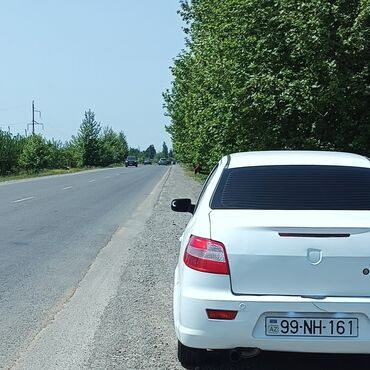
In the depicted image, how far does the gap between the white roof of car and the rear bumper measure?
1266 mm

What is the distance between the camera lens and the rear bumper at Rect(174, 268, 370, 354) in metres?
4.12

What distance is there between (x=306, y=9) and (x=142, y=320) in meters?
→ 9.61

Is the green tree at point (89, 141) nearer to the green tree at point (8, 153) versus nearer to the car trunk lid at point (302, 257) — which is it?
the green tree at point (8, 153)

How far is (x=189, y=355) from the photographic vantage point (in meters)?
4.71

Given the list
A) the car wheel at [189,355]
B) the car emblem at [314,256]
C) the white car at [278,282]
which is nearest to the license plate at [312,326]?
the white car at [278,282]

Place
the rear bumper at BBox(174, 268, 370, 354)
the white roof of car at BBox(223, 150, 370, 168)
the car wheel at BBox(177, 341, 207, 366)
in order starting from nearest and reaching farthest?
the rear bumper at BBox(174, 268, 370, 354) → the car wheel at BBox(177, 341, 207, 366) → the white roof of car at BBox(223, 150, 370, 168)

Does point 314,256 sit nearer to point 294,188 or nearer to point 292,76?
point 294,188

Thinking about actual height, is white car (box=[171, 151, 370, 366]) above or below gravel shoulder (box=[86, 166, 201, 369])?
above

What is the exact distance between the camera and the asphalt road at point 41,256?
239 inches

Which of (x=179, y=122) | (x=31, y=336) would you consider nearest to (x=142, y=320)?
(x=31, y=336)

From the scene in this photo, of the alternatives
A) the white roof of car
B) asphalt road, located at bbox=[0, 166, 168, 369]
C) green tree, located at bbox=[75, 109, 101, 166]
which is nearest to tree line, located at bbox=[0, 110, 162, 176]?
green tree, located at bbox=[75, 109, 101, 166]

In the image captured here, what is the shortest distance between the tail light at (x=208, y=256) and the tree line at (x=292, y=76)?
9931 mm

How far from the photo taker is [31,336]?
5.61 m

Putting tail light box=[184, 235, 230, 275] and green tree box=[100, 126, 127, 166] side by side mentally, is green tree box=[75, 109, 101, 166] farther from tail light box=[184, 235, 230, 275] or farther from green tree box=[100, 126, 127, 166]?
tail light box=[184, 235, 230, 275]
